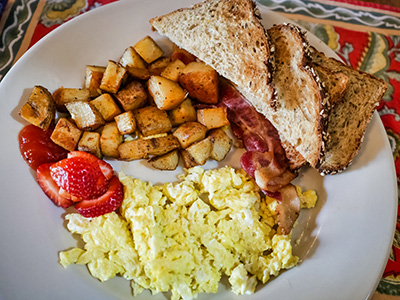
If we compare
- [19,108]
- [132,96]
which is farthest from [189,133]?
[19,108]

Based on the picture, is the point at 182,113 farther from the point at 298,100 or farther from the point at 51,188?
the point at 51,188

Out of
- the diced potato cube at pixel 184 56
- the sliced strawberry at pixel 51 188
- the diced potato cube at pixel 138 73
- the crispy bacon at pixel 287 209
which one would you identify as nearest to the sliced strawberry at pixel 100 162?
the sliced strawberry at pixel 51 188

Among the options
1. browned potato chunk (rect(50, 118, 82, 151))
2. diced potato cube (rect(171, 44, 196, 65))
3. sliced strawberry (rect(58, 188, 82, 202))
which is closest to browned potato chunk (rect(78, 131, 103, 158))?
browned potato chunk (rect(50, 118, 82, 151))

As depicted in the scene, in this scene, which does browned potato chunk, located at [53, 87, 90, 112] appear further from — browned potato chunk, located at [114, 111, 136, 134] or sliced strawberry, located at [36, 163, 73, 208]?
sliced strawberry, located at [36, 163, 73, 208]

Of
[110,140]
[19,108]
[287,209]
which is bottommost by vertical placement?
[287,209]

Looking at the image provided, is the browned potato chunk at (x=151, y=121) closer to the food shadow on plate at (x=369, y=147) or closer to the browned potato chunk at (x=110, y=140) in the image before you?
the browned potato chunk at (x=110, y=140)

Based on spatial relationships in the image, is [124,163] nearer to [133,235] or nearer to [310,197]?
[133,235]

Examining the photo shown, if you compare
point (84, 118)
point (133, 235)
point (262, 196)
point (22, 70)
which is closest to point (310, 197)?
point (262, 196)
